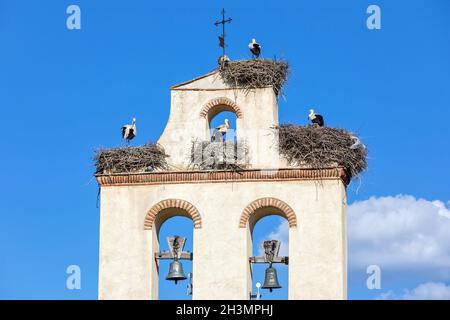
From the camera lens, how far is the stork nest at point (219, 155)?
2697cm

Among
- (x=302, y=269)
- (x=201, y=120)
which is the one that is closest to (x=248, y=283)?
(x=302, y=269)

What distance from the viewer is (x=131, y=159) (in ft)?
89.8

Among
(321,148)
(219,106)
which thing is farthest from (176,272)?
(321,148)

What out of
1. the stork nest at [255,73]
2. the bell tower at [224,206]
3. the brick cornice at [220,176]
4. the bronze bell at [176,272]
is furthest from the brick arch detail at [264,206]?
the stork nest at [255,73]

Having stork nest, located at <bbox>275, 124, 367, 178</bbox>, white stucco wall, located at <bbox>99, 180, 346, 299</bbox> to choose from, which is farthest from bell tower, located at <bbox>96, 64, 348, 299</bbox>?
stork nest, located at <bbox>275, 124, 367, 178</bbox>

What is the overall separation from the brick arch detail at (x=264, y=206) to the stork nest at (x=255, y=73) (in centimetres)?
199

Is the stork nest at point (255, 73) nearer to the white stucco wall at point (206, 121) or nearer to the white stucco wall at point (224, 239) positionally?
the white stucco wall at point (206, 121)

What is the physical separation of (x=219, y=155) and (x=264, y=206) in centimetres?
116

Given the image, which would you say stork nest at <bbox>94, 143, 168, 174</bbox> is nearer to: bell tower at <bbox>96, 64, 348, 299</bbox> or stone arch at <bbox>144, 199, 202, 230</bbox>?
bell tower at <bbox>96, 64, 348, 299</bbox>

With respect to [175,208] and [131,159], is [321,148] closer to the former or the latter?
[175,208]

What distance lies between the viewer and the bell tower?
2641 centimetres

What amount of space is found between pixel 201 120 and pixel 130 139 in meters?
1.34

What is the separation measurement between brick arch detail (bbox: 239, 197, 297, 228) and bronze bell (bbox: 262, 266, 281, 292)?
0.87 m

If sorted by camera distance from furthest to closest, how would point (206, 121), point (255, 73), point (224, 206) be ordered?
point (206, 121) → point (255, 73) → point (224, 206)
